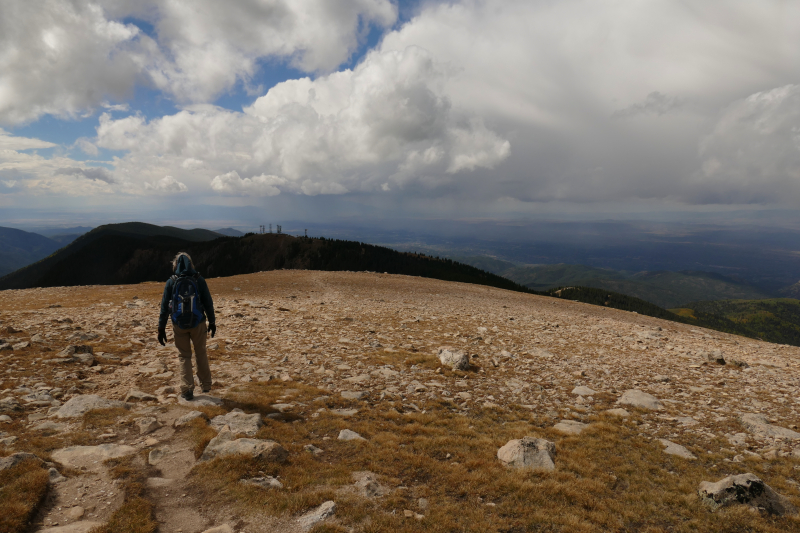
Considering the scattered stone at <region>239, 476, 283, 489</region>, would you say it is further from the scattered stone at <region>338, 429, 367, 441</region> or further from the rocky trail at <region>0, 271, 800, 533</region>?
the scattered stone at <region>338, 429, 367, 441</region>

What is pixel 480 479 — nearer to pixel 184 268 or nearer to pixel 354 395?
pixel 354 395

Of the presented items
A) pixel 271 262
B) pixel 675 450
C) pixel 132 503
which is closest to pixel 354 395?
pixel 132 503

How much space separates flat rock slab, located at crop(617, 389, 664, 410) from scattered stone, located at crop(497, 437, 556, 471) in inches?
174

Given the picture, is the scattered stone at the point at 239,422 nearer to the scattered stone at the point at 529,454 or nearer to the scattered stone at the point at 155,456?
the scattered stone at the point at 155,456

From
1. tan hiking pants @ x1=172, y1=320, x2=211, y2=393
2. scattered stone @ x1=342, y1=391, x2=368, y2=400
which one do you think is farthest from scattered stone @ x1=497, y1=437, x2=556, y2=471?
tan hiking pants @ x1=172, y1=320, x2=211, y2=393

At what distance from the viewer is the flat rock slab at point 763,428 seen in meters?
8.05

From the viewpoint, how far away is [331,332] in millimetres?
16266

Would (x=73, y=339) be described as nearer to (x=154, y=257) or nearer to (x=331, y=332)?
(x=331, y=332)

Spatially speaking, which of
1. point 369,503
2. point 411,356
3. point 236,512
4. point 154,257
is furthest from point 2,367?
point 154,257

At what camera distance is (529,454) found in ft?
23.0

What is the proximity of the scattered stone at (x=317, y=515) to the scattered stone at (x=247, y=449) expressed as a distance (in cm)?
157

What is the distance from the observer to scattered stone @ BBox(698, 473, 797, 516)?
5.65m

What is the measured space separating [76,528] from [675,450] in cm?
1121

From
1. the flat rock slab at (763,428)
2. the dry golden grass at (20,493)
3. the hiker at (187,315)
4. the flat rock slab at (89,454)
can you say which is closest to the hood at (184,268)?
the hiker at (187,315)
